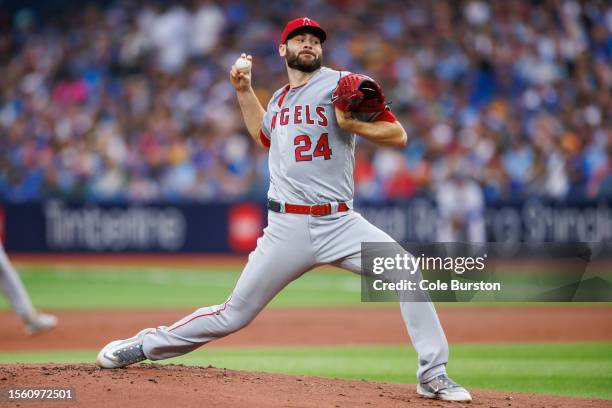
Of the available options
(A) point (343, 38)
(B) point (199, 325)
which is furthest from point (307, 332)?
(A) point (343, 38)

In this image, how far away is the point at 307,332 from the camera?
10.6 metres

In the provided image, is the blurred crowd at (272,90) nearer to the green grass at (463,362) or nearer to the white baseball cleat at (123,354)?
the green grass at (463,362)

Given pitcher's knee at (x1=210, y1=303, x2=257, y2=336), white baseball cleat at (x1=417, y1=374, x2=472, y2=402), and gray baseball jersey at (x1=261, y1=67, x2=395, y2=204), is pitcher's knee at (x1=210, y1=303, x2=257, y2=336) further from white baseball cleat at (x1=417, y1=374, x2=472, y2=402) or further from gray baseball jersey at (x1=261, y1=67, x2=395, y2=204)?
white baseball cleat at (x1=417, y1=374, x2=472, y2=402)

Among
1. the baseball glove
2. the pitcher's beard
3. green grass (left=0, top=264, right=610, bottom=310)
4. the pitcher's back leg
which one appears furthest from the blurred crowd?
the baseball glove

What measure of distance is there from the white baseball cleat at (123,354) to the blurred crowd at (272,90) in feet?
39.5

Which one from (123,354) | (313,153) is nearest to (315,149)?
(313,153)

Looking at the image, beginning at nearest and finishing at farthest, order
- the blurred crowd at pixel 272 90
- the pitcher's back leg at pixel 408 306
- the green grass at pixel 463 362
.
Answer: the pitcher's back leg at pixel 408 306 < the green grass at pixel 463 362 < the blurred crowd at pixel 272 90

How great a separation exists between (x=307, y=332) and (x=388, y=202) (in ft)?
23.6

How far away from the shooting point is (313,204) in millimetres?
5305

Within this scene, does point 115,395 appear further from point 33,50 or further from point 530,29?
point 33,50

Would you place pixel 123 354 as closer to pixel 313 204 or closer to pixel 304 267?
pixel 304 267

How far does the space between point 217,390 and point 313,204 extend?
124cm

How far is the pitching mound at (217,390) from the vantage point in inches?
198

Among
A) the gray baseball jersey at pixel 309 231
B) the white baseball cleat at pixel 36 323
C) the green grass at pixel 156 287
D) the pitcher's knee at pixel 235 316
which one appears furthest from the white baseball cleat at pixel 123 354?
the green grass at pixel 156 287
